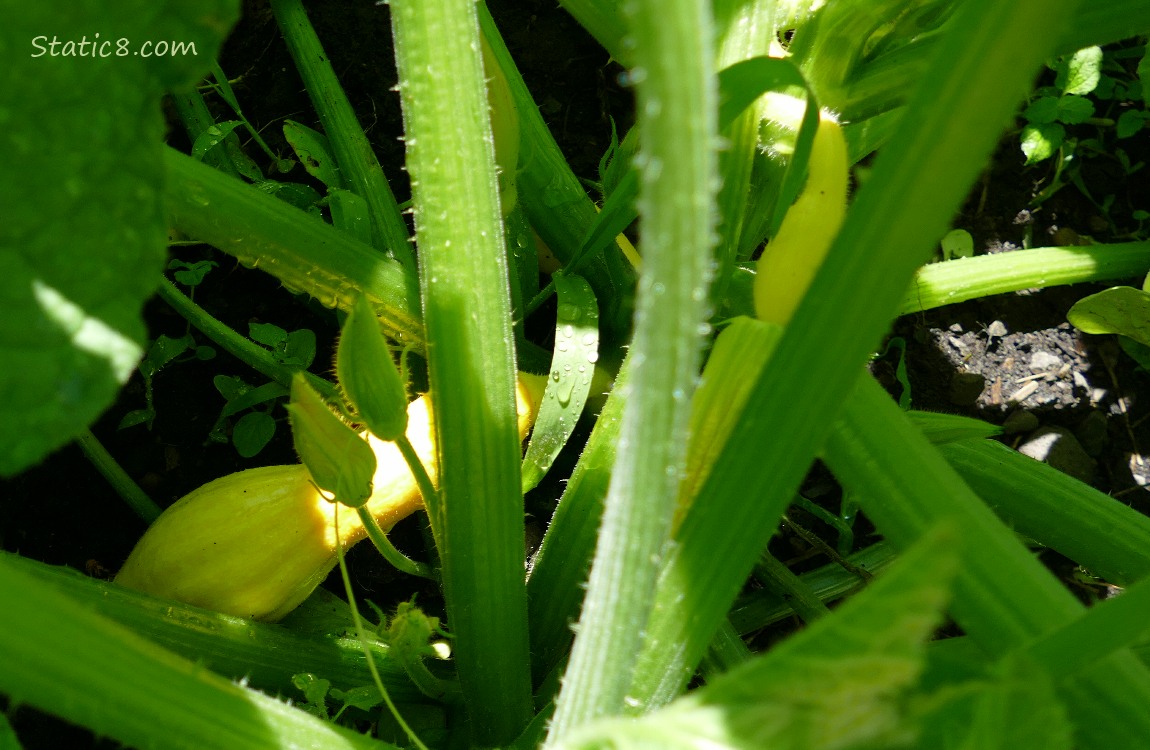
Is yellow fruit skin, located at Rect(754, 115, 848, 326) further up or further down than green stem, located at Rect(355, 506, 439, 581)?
further up

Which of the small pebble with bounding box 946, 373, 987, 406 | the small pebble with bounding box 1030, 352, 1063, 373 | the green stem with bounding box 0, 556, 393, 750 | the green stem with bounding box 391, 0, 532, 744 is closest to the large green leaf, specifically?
the green stem with bounding box 0, 556, 393, 750

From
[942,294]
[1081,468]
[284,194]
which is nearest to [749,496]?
[942,294]

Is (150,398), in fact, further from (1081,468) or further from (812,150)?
(1081,468)

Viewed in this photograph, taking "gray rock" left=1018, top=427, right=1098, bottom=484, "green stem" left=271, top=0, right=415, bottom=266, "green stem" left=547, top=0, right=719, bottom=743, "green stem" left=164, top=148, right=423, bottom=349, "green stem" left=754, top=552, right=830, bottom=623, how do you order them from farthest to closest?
"gray rock" left=1018, top=427, right=1098, bottom=484, "green stem" left=271, top=0, right=415, bottom=266, "green stem" left=754, top=552, right=830, bottom=623, "green stem" left=164, top=148, right=423, bottom=349, "green stem" left=547, top=0, right=719, bottom=743

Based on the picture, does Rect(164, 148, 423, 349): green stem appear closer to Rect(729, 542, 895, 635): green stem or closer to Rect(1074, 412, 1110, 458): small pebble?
Rect(729, 542, 895, 635): green stem

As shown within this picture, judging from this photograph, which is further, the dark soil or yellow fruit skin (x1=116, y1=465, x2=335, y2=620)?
the dark soil

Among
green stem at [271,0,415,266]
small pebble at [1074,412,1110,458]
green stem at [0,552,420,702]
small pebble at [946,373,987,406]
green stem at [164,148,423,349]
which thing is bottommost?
green stem at [0,552,420,702]

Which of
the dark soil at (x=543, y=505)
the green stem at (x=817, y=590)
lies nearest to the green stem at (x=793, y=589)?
the green stem at (x=817, y=590)

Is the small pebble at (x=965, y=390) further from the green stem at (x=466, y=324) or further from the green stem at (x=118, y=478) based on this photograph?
the green stem at (x=118, y=478)
